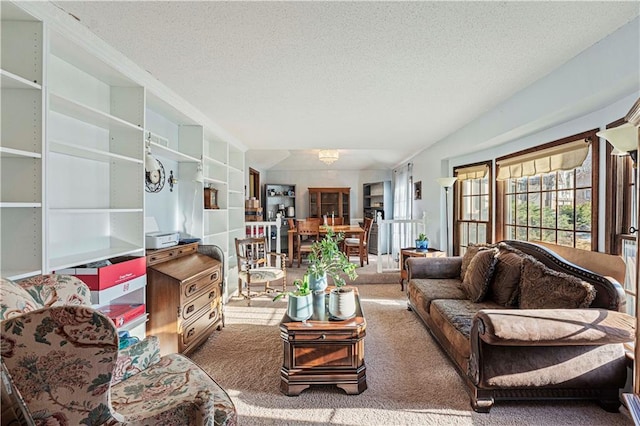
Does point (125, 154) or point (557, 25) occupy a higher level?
point (557, 25)

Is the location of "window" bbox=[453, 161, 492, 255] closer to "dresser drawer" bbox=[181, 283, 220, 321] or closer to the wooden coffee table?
the wooden coffee table

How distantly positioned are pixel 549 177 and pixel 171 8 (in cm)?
352

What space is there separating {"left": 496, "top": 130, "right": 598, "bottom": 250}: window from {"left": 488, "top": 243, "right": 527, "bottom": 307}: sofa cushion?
0.58m

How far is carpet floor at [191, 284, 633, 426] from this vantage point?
6.19 ft

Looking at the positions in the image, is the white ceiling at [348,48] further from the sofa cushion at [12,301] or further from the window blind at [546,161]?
the sofa cushion at [12,301]

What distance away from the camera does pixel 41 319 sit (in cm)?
82

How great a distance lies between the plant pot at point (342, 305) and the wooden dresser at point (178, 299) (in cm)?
122

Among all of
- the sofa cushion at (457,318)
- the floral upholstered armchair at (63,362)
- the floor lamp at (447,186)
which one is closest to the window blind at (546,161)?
the floor lamp at (447,186)

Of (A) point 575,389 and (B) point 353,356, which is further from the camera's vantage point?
(B) point 353,356

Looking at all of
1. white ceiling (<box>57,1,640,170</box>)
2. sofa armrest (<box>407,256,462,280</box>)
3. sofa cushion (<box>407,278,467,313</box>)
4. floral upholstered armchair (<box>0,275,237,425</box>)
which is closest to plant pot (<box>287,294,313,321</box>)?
floral upholstered armchair (<box>0,275,237,425</box>)

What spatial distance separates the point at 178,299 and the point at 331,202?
21.7 ft

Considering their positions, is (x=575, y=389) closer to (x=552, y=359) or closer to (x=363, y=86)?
(x=552, y=359)

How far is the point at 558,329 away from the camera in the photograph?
1.79 meters

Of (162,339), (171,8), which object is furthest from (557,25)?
(162,339)
